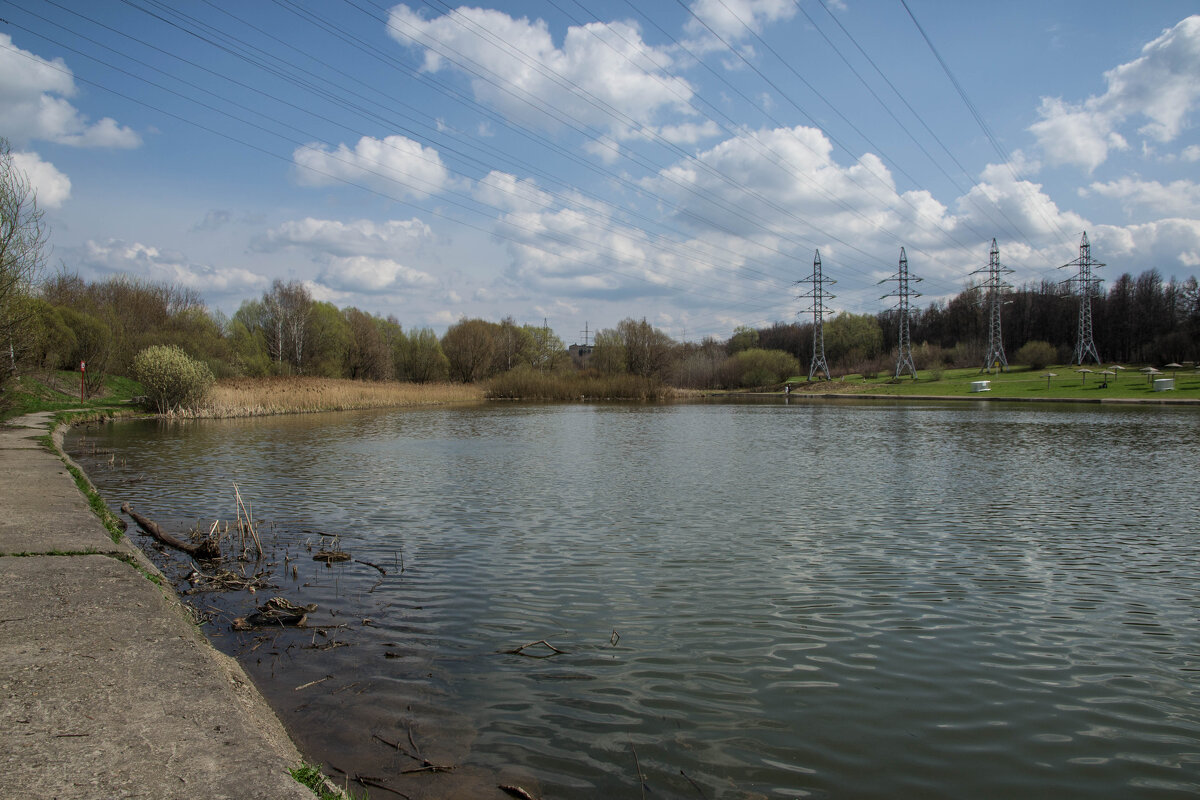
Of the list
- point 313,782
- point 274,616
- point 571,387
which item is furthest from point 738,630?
point 571,387

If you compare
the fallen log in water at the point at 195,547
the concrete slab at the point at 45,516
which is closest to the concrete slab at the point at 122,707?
the concrete slab at the point at 45,516

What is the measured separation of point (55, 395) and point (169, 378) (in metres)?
6.64

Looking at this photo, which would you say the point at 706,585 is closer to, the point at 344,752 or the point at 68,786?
the point at 344,752

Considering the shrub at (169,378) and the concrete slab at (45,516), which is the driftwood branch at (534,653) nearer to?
the concrete slab at (45,516)

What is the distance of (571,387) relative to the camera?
5531cm

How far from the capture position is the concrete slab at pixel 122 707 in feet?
8.77

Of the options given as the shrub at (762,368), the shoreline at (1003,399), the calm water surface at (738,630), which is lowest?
the calm water surface at (738,630)

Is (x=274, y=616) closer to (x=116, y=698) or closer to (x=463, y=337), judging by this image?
(x=116, y=698)

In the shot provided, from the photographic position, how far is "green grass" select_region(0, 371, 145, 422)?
21.7 meters

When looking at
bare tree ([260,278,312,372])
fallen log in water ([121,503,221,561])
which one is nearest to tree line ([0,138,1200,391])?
bare tree ([260,278,312,372])

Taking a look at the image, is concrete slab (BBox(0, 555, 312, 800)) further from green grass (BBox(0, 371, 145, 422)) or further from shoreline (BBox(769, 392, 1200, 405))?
shoreline (BBox(769, 392, 1200, 405))

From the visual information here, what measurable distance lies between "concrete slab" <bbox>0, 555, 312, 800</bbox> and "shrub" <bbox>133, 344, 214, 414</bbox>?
26.5 meters

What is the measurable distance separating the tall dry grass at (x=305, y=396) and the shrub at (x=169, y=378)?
0.61m

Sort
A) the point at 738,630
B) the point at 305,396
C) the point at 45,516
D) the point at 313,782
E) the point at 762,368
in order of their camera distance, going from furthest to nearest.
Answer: the point at 762,368, the point at 305,396, the point at 45,516, the point at 738,630, the point at 313,782
